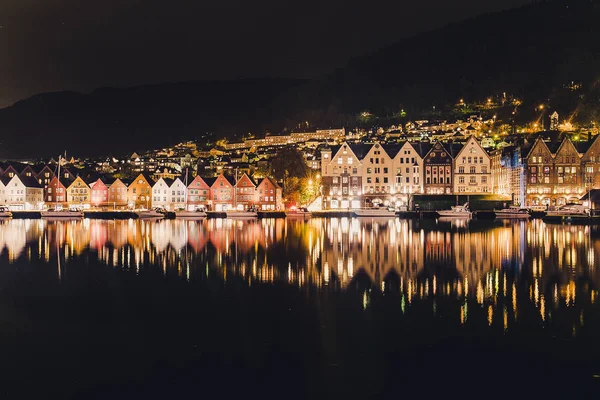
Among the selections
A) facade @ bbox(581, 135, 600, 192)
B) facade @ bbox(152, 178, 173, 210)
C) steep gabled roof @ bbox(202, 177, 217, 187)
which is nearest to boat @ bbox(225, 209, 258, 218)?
steep gabled roof @ bbox(202, 177, 217, 187)

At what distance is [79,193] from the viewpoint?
8556 centimetres

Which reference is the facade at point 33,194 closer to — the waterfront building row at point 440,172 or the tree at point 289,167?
the tree at point 289,167

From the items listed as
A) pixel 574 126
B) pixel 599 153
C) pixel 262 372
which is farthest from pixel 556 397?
pixel 574 126

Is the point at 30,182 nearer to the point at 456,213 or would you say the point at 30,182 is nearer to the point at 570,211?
the point at 456,213

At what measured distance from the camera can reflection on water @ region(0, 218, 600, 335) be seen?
56.4 feet

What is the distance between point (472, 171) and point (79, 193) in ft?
187

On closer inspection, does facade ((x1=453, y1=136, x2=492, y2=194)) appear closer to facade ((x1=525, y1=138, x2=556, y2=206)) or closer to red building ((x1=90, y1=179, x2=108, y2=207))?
facade ((x1=525, y1=138, x2=556, y2=206))

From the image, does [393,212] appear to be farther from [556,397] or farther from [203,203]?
[556,397]

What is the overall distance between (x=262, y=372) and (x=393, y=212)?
57456 millimetres

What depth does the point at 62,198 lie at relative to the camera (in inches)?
3430

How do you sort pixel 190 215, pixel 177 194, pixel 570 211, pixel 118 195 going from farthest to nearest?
pixel 118 195, pixel 177 194, pixel 190 215, pixel 570 211

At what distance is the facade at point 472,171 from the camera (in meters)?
73.3

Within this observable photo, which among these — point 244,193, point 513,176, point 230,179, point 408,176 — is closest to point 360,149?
point 408,176

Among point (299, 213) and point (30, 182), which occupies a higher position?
point (30, 182)
